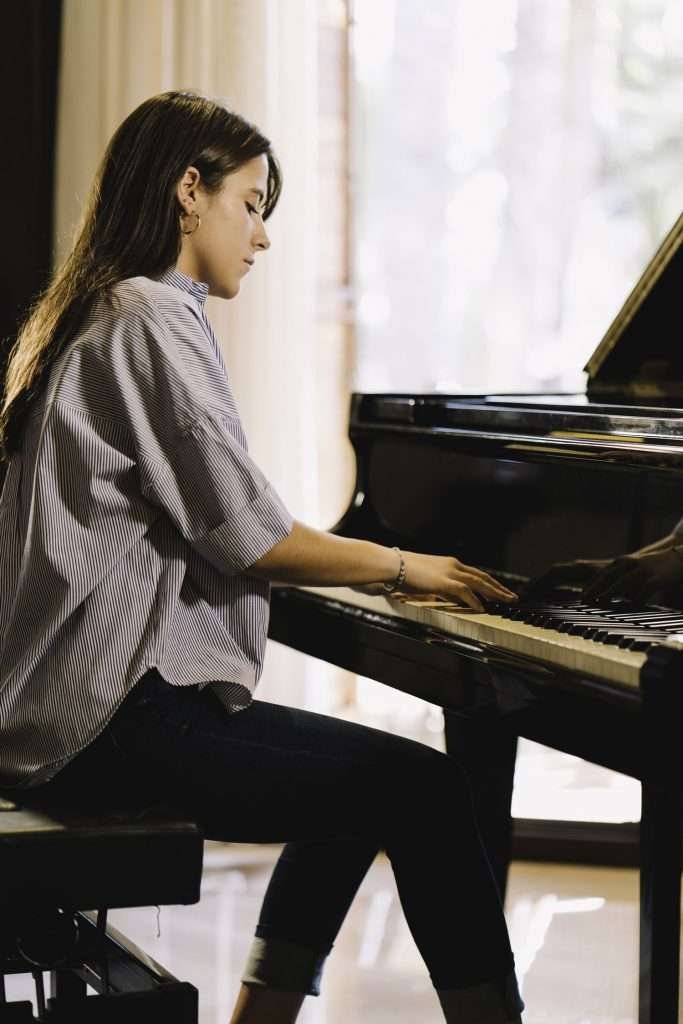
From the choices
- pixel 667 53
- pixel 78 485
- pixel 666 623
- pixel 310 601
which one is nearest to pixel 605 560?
pixel 666 623

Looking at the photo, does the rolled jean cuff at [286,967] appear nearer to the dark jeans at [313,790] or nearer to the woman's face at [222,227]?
the dark jeans at [313,790]

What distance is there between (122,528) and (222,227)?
43 cm

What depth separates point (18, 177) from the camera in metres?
3.41


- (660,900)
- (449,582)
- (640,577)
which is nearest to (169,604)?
(449,582)

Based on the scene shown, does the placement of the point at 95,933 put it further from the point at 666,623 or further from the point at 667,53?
the point at 667,53

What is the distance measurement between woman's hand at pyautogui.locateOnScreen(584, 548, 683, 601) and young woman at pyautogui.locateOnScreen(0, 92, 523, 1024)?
0.89ft

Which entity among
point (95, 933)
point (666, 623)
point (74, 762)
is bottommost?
point (95, 933)

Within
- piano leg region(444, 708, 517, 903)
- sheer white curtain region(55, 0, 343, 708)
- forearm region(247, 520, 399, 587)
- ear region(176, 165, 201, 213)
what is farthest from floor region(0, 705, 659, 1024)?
ear region(176, 165, 201, 213)

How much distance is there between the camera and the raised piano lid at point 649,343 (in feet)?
7.66

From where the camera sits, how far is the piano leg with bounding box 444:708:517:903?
2346 mm

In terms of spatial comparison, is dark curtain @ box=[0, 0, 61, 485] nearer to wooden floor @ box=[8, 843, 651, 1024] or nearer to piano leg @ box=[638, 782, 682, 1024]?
wooden floor @ box=[8, 843, 651, 1024]

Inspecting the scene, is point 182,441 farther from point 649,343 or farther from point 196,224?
point 649,343

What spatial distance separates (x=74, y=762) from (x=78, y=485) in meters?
0.32

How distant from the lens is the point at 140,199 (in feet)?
5.78
